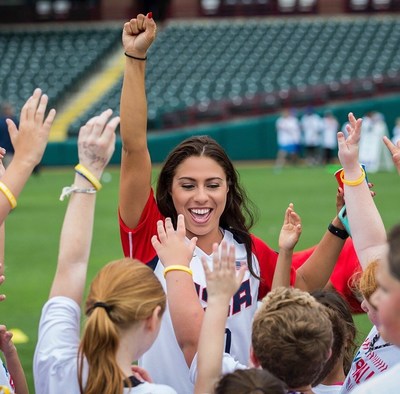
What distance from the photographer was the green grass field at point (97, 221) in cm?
905

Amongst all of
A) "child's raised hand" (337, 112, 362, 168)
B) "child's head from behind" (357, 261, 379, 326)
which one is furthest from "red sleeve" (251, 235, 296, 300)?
"child's head from behind" (357, 261, 379, 326)

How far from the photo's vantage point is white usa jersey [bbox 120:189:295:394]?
3.75m

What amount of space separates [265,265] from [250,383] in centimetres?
143

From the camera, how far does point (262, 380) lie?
8.95 feet

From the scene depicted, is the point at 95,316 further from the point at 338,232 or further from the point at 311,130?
the point at 311,130

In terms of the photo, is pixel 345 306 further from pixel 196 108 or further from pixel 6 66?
pixel 6 66

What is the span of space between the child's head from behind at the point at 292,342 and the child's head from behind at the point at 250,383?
0.17m

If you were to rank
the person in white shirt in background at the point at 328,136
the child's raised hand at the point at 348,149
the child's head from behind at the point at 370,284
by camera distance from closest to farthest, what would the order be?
the child's head from behind at the point at 370,284, the child's raised hand at the point at 348,149, the person in white shirt in background at the point at 328,136

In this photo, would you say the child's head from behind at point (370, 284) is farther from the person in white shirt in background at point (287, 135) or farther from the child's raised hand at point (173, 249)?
the person in white shirt in background at point (287, 135)

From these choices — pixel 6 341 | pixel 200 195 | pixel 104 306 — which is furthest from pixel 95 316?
pixel 200 195

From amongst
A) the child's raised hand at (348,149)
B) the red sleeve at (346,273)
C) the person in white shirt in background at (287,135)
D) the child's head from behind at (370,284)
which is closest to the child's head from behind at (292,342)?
the child's head from behind at (370,284)

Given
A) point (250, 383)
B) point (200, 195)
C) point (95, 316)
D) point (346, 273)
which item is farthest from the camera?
point (346, 273)

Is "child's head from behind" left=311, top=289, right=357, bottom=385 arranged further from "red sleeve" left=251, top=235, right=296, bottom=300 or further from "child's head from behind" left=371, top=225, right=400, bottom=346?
"child's head from behind" left=371, top=225, right=400, bottom=346

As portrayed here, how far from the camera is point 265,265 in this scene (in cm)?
413
